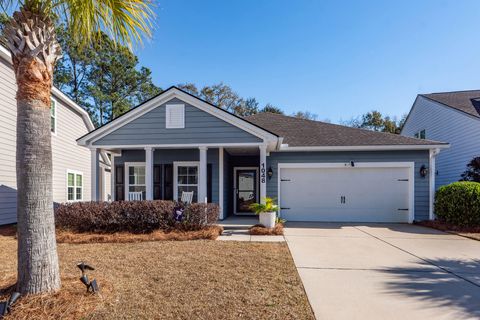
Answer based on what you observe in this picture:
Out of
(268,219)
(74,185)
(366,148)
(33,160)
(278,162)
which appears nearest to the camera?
(33,160)

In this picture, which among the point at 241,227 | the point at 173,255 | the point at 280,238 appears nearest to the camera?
the point at 173,255

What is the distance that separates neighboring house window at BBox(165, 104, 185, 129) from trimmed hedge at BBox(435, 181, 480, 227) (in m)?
9.17

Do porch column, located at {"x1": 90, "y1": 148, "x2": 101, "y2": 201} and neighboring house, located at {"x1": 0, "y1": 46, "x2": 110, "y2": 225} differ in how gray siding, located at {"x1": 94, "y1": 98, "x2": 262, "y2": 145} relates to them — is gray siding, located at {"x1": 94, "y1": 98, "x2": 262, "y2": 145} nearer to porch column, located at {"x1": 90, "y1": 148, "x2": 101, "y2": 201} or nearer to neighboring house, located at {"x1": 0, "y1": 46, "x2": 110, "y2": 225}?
porch column, located at {"x1": 90, "y1": 148, "x2": 101, "y2": 201}

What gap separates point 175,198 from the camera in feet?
37.0

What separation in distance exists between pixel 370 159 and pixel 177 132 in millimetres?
7206

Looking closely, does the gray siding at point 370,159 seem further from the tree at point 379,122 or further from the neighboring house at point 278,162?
the tree at point 379,122

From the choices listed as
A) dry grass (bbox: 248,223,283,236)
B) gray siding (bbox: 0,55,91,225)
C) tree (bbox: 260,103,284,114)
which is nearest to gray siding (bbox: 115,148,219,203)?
dry grass (bbox: 248,223,283,236)

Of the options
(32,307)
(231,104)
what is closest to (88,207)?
(32,307)

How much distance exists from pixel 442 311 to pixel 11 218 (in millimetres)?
12618

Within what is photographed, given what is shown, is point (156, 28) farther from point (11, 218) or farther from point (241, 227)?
point (11, 218)

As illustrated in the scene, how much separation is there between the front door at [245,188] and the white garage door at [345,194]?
185 centimetres

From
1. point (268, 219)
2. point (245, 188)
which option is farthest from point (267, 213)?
point (245, 188)

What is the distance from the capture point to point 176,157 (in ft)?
37.7

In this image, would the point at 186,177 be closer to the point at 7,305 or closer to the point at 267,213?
the point at 267,213
